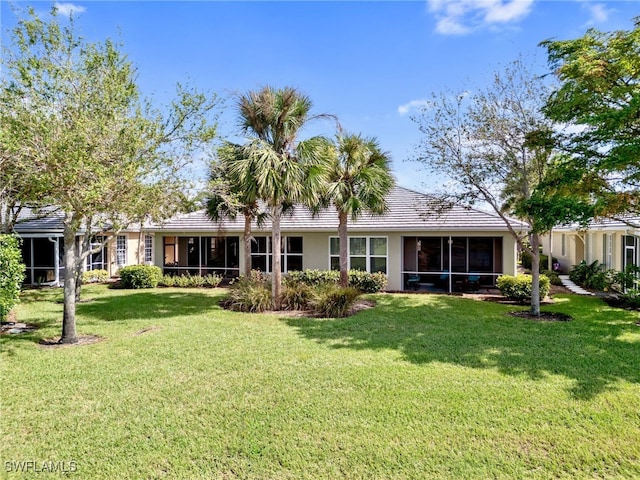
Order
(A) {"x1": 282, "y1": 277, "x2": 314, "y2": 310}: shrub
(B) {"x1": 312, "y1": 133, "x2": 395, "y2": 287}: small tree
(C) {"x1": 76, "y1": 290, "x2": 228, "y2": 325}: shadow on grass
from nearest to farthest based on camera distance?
1. (C) {"x1": 76, "y1": 290, "x2": 228, "y2": 325}: shadow on grass
2. (A) {"x1": 282, "y1": 277, "x2": 314, "y2": 310}: shrub
3. (B) {"x1": 312, "y1": 133, "x2": 395, "y2": 287}: small tree

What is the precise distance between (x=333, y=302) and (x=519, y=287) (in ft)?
25.5

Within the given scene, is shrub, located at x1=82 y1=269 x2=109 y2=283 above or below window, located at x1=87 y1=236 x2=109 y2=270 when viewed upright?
below

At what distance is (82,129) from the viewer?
7828mm

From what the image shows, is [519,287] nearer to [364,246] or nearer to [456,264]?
[456,264]

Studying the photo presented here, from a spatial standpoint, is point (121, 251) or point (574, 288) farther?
point (121, 251)

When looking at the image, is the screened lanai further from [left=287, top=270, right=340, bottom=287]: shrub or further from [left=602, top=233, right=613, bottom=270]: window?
[left=602, top=233, right=613, bottom=270]: window

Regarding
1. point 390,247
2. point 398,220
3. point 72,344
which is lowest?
point 72,344

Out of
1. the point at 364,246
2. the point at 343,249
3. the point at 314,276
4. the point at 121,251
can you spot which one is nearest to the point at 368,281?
the point at 364,246

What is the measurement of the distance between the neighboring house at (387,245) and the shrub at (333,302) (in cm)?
565

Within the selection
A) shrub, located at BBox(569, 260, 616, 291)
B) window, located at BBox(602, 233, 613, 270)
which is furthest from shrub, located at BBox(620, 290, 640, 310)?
window, located at BBox(602, 233, 613, 270)

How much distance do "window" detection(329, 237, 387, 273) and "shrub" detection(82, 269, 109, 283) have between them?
47.3ft

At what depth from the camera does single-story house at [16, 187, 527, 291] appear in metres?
17.9

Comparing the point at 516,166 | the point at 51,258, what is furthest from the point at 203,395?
the point at 51,258

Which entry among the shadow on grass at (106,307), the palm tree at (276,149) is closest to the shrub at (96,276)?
the shadow on grass at (106,307)
